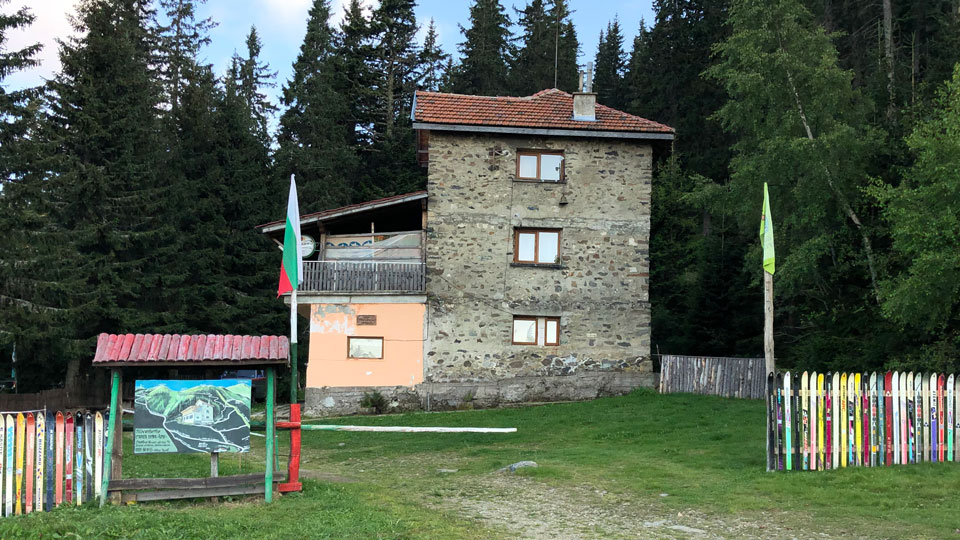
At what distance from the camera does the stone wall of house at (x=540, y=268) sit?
2533 centimetres

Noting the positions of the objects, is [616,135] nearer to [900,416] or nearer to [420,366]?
[420,366]

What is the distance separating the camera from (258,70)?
5119cm

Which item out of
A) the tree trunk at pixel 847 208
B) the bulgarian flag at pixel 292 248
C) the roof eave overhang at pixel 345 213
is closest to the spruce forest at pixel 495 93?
the tree trunk at pixel 847 208

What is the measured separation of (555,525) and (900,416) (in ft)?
22.0

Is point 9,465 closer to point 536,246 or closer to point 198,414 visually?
point 198,414

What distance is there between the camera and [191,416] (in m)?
10.8

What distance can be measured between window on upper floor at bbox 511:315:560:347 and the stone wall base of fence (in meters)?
1.07

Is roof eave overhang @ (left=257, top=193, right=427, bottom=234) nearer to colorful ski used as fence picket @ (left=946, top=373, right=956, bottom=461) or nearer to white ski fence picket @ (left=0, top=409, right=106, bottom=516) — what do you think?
white ski fence picket @ (left=0, top=409, right=106, bottom=516)

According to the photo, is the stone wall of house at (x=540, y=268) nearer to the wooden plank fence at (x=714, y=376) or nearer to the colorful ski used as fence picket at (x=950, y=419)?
the wooden plank fence at (x=714, y=376)

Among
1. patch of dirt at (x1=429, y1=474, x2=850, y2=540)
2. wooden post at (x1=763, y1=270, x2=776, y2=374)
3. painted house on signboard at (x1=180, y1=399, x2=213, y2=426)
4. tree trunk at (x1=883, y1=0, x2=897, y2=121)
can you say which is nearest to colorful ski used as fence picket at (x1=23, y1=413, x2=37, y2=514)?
painted house on signboard at (x1=180, y1=399, x2=213, y2=426)


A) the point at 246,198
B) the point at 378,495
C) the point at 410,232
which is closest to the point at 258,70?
the point at 246,198

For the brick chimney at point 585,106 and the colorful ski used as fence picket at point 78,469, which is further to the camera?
the brick chimney at point 585,106

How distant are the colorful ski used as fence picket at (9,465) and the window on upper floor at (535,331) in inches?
660

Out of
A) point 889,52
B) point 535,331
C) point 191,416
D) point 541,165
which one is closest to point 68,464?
point 191,416
